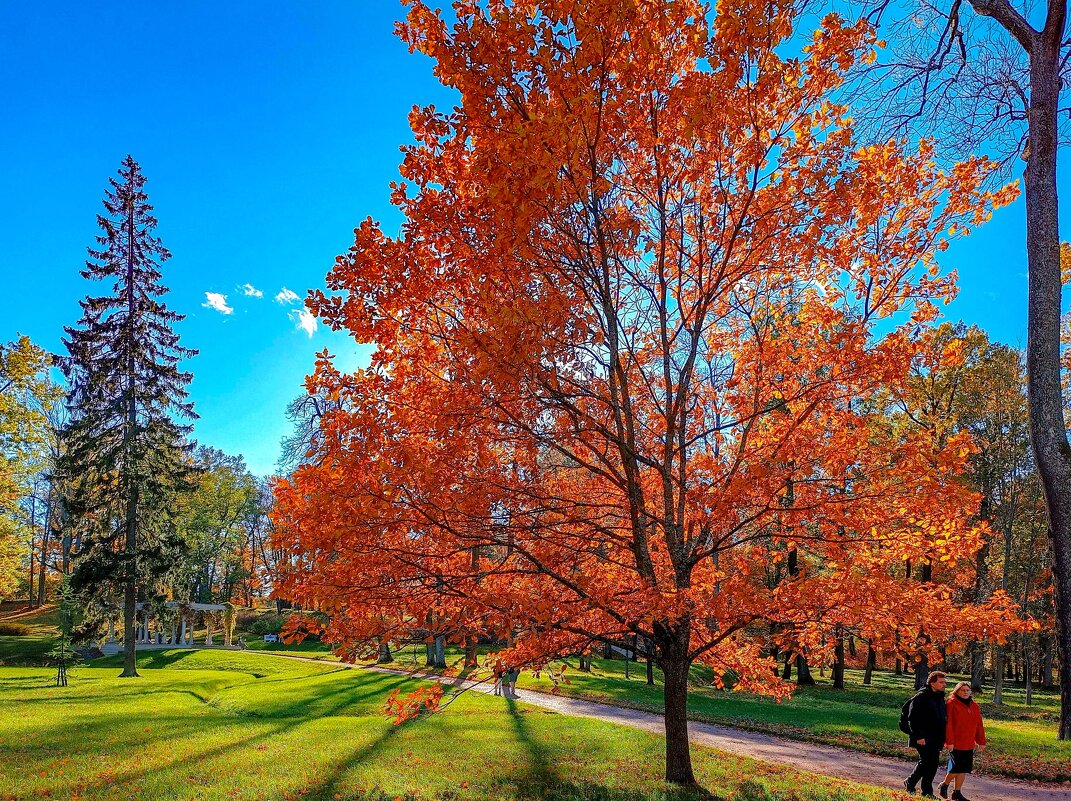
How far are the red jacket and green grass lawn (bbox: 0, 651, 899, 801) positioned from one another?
48.7 inches

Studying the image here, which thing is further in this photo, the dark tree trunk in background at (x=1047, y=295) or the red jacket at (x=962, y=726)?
the red jacket at (x=962, y=726)

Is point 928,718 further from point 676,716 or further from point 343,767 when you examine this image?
point 343,767

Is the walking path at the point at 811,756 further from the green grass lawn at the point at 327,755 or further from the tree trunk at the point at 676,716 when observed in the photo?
the tree trunk at the point at 676,716

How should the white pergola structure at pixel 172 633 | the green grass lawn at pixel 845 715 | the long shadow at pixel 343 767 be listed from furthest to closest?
the white pergola structure at pixel 172 633 < the green grass lawn at pixel 845 715 < the long shadow at pixel 343 767

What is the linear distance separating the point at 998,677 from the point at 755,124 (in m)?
25.3

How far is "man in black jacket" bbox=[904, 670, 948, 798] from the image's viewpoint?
855 centimetres

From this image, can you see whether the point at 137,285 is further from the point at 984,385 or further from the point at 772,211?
the point at 984,385

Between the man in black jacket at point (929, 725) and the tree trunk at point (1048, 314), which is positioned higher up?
the tree trunk at point (1048, 314)

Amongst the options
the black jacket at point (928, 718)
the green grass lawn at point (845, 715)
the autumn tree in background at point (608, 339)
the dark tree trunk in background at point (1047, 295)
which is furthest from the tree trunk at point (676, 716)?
the black jacket at point (928, 718)

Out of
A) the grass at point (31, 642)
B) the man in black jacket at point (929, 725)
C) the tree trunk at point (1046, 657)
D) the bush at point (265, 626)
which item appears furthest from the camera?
the bush at point (265, 626)

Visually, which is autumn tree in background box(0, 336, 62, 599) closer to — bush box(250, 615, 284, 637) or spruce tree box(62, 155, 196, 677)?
spruce tree box(62, 155, 196, 677)

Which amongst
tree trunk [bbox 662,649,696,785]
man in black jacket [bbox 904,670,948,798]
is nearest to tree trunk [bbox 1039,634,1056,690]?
man in black jacket [bbox 904,670,948,798]

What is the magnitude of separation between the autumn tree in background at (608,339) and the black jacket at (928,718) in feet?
12.2

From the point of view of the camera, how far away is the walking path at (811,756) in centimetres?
984
